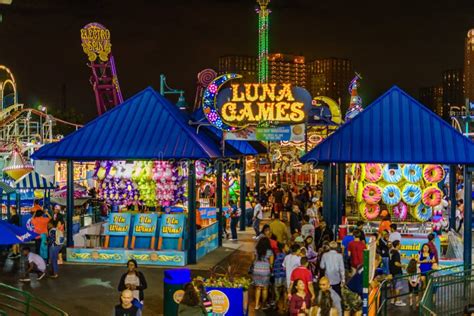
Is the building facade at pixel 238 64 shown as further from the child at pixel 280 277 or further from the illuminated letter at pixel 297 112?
the child at pixel 280 277

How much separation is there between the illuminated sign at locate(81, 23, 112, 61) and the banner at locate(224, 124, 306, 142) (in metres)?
21.0

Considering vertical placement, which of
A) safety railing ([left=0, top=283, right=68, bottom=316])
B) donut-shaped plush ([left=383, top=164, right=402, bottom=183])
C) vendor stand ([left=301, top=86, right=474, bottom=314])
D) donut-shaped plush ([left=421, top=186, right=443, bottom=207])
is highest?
vendor stand ([left=301, top=86, right=474, bottom=314])

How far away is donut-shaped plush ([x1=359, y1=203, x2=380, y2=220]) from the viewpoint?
1922 cm

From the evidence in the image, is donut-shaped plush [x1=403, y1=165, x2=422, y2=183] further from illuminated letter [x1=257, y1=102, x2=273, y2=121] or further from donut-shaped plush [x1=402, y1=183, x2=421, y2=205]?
illuminated letter [x1=257, y1=102, x2=273, y2=121]

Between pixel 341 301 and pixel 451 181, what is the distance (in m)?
11.0

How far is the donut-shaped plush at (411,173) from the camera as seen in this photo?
1888 centimetres

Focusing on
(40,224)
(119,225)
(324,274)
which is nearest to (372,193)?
(119,225)

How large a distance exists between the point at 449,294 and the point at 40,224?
34.1 feet

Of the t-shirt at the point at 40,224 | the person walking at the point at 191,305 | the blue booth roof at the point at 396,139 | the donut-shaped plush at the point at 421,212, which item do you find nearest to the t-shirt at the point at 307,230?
the blue booth roof at the point at 396,139

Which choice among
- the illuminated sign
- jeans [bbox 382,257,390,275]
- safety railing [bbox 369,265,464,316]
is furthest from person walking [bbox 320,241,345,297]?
the illuminated sign

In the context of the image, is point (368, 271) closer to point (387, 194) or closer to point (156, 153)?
point (156, 153)

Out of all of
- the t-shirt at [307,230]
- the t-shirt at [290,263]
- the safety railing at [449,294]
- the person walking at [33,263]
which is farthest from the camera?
the t-shirt at [307,230]

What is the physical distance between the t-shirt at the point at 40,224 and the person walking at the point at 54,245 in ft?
3.00

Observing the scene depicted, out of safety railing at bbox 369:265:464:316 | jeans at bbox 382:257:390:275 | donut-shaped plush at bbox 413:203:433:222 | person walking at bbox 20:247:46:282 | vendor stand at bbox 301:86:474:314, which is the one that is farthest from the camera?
donut-shaped plush at bbox 413:203:433:222
